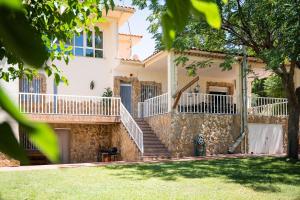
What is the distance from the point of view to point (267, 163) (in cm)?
1280

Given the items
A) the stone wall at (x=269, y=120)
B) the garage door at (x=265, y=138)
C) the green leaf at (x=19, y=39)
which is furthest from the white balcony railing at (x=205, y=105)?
the green leaf at (x=19, y=39)

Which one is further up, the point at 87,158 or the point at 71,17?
the point at 71,17

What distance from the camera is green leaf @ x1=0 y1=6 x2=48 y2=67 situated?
0.95 feet

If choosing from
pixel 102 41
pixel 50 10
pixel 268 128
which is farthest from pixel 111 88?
pixel 50 10

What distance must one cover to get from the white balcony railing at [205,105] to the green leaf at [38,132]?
647 inches

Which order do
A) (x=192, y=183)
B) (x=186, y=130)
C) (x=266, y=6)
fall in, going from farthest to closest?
(x=186, y=130)
(x=266, y=6)
(x=192, y=183)

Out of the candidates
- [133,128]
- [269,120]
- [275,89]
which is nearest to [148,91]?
[133,128]

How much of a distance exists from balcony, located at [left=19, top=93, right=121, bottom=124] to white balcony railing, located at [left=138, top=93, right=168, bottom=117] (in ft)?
5.35

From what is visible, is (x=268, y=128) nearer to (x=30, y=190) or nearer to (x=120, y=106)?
(x=120, y=106)

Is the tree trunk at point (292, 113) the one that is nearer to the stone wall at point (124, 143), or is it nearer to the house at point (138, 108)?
the house at point (138, 108)

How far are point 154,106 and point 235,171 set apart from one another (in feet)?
25.1

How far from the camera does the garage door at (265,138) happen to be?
18.2 meters

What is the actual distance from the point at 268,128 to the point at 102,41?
9298 mm

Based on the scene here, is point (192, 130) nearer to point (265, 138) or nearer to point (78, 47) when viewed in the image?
point (265, 138)
